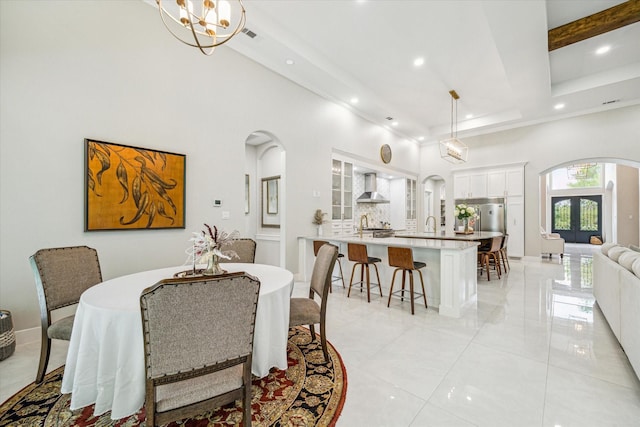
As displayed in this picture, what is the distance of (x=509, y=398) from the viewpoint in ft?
6.05

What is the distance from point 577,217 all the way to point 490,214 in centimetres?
883

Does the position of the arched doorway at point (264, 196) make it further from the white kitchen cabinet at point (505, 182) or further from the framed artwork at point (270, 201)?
the white kitchen cabinet at point (505, 182)

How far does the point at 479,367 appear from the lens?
7.30 ft

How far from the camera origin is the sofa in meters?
2.05

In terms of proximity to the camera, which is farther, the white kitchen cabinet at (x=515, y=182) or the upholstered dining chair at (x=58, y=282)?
the white kitchen cabinet at (x=515, y=182)

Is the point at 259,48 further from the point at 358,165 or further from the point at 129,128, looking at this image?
the point at 358,165

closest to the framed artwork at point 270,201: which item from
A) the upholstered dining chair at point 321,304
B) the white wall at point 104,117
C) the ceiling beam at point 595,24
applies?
the white wall at point 104,117

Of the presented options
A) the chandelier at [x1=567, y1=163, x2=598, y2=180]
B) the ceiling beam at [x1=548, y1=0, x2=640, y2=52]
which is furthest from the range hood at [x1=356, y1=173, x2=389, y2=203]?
the chandelier at [x1=567, y1=163, x2=598, y2=180]

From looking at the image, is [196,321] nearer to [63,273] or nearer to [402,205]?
[63,273]

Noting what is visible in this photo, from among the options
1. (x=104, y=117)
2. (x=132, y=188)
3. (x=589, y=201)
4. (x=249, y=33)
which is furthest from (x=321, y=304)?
(x=589, y=201)

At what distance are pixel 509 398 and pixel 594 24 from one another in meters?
5.06

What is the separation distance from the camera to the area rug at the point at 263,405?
162 centimetres

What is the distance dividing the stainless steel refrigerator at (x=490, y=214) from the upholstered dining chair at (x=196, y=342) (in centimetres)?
831

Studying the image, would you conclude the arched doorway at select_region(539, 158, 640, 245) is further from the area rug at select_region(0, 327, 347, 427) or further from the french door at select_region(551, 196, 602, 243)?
the area rug at select_region(0, 327, 347, 427)
